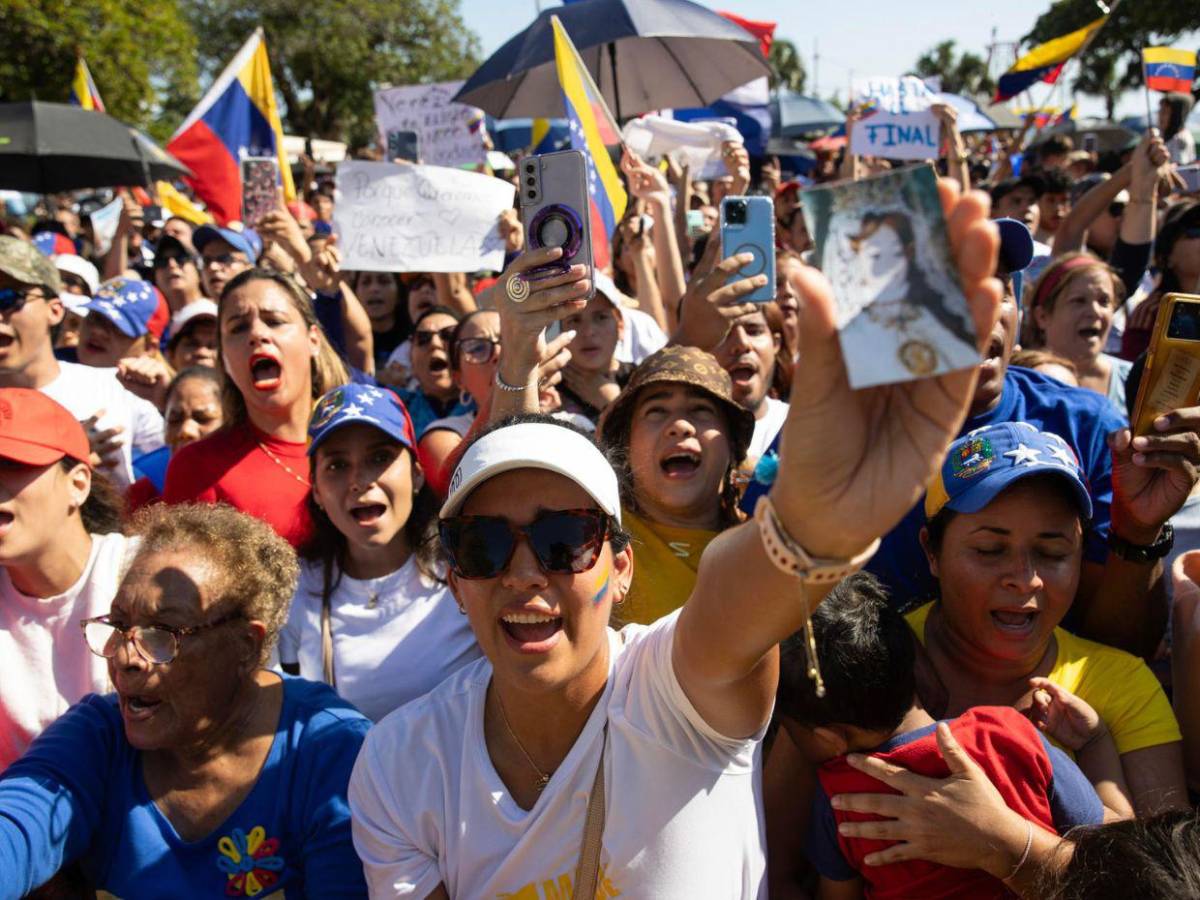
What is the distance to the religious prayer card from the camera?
118 centimetres

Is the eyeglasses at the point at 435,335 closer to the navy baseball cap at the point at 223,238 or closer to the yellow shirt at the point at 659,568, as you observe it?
the yellow shirt at the point at 659,568

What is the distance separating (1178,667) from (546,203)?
1925 mm

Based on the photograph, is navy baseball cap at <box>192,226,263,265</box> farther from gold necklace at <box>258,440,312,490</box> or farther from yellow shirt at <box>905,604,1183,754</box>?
yellow shirt at <box>905,604,1183,754</box>

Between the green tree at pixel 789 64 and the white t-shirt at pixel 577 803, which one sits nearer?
the white t-shirt at pixel 577 803

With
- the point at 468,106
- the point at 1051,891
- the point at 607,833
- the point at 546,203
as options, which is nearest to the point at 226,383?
the point at 546,203

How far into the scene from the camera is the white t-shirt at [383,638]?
9.05ft

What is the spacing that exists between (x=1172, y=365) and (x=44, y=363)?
391cm

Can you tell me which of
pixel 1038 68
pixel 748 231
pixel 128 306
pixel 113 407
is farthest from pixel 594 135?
pixel 1038 68

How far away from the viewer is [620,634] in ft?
7.13

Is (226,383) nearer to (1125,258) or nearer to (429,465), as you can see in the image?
(429,465)

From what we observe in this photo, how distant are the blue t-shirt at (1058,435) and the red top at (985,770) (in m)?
0.68

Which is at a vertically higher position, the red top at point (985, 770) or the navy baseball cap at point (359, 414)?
the navy baseball cap at point (359, 414)

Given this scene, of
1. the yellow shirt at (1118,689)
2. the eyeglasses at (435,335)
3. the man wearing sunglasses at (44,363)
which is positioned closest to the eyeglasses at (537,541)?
the yellow shirt at (1118,689)

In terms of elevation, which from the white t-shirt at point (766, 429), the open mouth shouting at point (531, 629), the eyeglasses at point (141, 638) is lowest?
the eyeglasses at point (141, 638)
